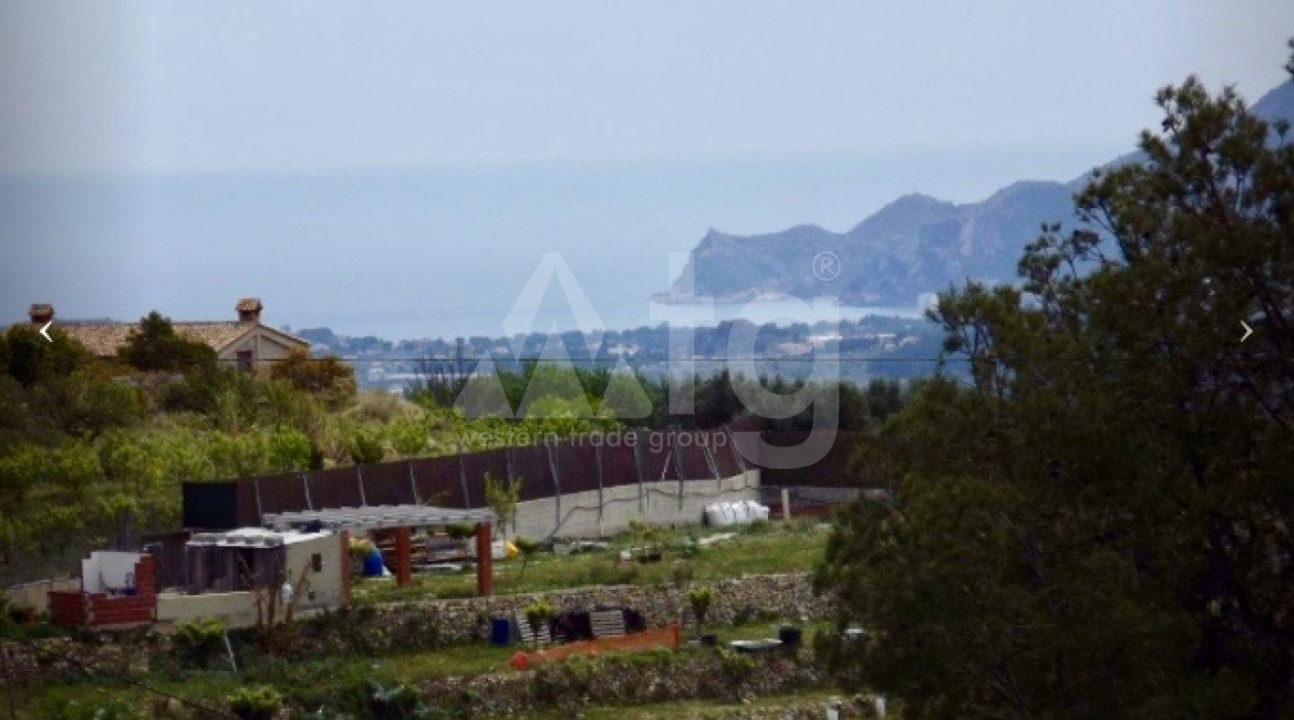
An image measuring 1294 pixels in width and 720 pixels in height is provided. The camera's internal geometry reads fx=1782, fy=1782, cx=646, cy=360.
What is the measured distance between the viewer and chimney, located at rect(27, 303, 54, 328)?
4150 cm

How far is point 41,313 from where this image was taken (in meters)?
42.3


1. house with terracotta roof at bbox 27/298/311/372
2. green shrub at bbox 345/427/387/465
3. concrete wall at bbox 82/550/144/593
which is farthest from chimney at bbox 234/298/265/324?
concrete wall at bbox 82/550/144/593

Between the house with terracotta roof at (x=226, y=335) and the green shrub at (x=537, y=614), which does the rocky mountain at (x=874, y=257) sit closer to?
the house with terracotta roof at (x=226, y=335)

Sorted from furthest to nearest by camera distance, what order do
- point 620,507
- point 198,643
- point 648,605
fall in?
point 620,507, point 648,605, point 198,643

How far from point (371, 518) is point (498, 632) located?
258 centimetres

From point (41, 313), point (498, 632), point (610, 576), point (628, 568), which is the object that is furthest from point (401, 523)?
point (41, 313)

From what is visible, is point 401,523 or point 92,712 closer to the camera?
point 92,712

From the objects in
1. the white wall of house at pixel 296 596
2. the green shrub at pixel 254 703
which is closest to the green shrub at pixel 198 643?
→ the white wall of house at pixel 296 596

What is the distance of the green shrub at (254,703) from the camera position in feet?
66.0

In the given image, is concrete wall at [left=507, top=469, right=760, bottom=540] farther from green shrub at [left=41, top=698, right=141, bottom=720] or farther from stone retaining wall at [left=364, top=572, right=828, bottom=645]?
green shrub at [left=41, top=698, right=141, bottom=720]

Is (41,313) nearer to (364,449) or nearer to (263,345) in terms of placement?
(263,345)

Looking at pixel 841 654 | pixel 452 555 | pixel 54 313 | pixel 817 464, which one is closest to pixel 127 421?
pixel 452 555

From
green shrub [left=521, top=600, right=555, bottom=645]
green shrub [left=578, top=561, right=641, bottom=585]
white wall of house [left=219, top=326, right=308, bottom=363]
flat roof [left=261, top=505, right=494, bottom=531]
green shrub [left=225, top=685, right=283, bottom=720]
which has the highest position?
white wall of house [left=219, top=326, right=308, bottom=363]

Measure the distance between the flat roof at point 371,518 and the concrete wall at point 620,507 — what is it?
13.5 feet
